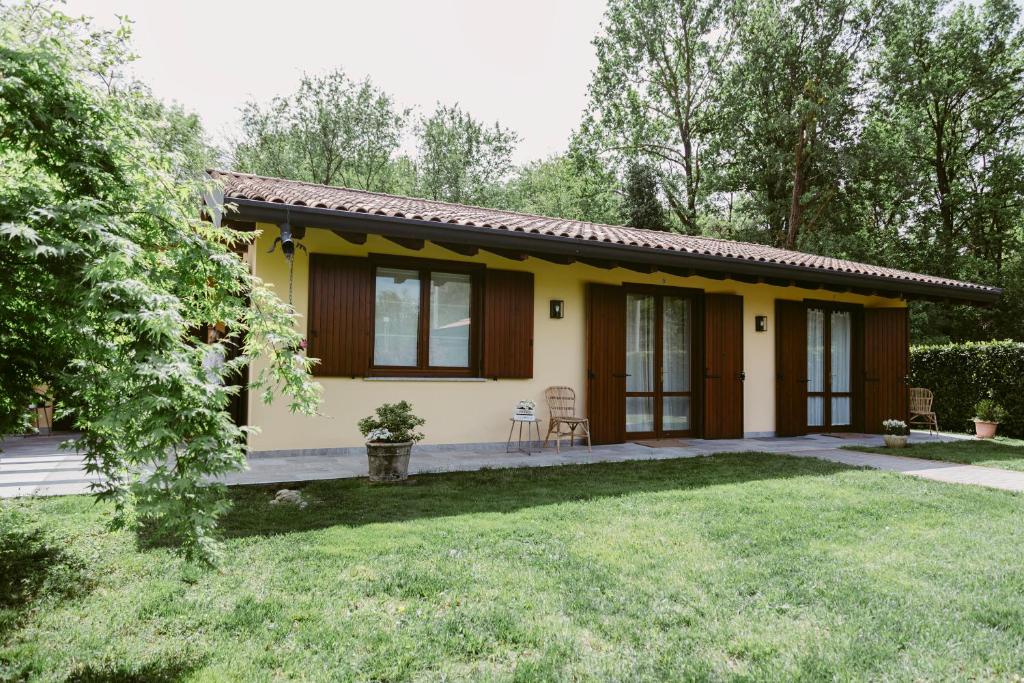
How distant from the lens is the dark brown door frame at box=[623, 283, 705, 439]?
27.0 feet

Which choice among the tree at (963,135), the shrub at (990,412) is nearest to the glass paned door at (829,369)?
the shrub at (990,412)

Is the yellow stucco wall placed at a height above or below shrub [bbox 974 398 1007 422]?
above

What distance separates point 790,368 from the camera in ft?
29.9

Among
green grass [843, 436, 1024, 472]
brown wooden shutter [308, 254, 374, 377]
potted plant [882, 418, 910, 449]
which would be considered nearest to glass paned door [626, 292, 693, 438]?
green grass [843, 436, 1024, 472]

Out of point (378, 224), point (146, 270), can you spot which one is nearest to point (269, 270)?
point (378, 224)

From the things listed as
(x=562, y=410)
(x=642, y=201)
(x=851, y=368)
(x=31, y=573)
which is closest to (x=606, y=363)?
(x=562, y=410)

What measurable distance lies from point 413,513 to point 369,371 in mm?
2806

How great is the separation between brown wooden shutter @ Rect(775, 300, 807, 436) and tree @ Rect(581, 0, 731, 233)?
A: 1055 centimetres

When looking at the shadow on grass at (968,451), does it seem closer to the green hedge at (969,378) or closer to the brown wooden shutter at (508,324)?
the green hedge at (969,378)

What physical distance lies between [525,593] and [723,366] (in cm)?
656

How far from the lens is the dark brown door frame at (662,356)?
823 centimetres

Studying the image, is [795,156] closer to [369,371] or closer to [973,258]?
[973,258]

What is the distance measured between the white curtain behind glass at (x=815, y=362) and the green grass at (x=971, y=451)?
1.40 metres

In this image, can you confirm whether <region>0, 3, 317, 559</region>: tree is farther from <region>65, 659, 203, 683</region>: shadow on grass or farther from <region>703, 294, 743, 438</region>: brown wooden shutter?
<region>703, 294, 743, 438</region>: brown wooden shutter
